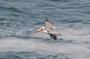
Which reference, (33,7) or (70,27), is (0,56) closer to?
(70,27)

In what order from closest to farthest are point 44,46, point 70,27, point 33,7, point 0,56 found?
point 0,56 → point 44,46 → point 70,27 → point 33,7

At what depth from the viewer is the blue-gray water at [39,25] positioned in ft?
88.6

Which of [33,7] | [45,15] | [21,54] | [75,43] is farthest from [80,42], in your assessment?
[33,7]

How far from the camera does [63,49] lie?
2769 centimetres

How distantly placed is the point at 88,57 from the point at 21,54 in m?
3.93

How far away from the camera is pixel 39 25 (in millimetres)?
32469

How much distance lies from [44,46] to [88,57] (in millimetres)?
3301

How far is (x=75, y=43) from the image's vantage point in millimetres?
28922

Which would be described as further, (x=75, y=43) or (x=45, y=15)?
(x=45, y=15)

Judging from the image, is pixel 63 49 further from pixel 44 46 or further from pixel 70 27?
pixel 70 27

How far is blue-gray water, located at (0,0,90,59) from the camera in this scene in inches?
1064

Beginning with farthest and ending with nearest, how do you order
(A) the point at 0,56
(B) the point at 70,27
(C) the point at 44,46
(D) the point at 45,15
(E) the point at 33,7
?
(E) the point at 33,7
(D) the point at 45,15
(B) the point at 70,27
(C) the point at 44,46
(A) the point at 0,56

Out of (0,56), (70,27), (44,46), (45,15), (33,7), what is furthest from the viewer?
(33,7)

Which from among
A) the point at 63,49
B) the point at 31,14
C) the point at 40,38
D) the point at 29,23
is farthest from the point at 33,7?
the point at 63,49
